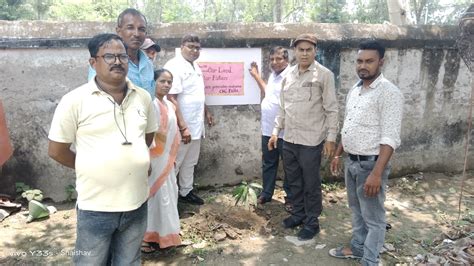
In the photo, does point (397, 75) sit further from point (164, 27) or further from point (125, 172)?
point (125, 172)

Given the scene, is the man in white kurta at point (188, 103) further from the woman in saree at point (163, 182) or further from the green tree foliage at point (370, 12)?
the green tree foliage at point (370, 12)

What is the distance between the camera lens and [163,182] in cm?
302

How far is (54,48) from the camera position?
388cm

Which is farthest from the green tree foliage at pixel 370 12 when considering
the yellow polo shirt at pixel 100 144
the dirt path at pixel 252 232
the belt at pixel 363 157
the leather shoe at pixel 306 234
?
the yellow polo shirt at pixel 100 144

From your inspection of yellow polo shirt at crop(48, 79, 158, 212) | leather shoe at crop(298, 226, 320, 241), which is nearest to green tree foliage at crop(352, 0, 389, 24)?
leather shoe at crop(298, 226, 320, 241)

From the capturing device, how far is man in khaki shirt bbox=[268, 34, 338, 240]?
10.5 feet

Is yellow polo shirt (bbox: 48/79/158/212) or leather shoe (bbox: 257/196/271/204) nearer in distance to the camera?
yellow polo shirt (bbox: 48/79/158/212)

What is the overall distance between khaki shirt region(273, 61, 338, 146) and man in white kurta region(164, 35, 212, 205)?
40.6 inches

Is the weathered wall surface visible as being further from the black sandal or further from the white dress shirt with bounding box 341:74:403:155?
the white dress shirt with bounding box 341:74:403:155

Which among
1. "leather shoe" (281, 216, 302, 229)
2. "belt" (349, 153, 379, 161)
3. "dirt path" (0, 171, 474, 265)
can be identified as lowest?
"dirt path" (0, 171, 474, 265)

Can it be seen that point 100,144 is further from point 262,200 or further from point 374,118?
point 262,200

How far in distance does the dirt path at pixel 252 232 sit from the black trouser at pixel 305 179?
0.75 ft

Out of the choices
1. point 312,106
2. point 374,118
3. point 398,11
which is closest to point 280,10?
point 398,11

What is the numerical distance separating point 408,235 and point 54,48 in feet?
13.3
